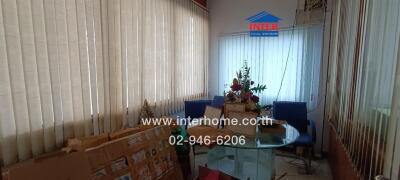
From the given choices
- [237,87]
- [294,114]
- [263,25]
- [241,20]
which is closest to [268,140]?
[237,87]

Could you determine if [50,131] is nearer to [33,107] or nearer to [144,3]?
[33,107]

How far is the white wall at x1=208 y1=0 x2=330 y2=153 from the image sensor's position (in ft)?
10.7

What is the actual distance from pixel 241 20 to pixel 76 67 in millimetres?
2861

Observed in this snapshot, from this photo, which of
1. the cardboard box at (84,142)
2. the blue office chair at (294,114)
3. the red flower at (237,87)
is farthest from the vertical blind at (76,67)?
the blue office chair at (294,114)

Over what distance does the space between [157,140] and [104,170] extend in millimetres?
539

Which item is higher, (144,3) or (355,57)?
(144,3)

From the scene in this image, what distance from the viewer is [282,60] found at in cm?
344

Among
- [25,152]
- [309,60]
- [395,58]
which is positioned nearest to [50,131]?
[25,152]

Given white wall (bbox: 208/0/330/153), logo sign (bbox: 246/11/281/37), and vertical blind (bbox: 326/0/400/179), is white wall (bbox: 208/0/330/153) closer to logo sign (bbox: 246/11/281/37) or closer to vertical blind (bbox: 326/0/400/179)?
logo sign (bbox: 246/11/281/37)

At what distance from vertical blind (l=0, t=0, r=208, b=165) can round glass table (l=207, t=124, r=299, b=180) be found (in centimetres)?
98

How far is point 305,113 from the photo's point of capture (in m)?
3.04

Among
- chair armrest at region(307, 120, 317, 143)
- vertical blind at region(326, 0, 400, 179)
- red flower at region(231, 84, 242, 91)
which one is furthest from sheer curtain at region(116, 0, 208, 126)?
vertical blind at region(326, 0, 400, 179)

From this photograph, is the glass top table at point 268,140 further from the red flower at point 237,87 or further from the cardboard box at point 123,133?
the cardboard box at point 123,133

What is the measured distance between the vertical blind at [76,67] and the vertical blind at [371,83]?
1993 millimetres
